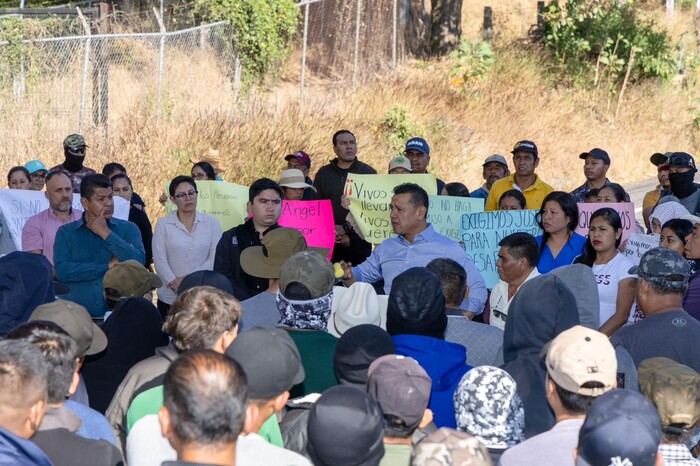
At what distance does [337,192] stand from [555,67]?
17580 millimetres

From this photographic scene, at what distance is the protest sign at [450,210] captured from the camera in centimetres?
932

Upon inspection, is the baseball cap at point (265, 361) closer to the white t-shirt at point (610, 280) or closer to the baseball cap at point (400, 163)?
the white t-shirt at point (610, 280)

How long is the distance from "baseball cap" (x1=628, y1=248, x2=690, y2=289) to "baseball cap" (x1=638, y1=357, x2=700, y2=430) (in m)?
1.39

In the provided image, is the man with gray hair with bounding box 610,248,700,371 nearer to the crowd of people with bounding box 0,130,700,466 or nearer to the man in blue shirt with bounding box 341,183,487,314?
the crowd of people with bounding box 0,130,700,466

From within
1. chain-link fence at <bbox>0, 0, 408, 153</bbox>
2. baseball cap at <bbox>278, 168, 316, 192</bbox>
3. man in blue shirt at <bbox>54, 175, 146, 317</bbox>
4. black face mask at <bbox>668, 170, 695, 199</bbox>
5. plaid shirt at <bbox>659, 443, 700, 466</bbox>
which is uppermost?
chain-link fence at <bbox>0, 0, 408, 153</bbox>

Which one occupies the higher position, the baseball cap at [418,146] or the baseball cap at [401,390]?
the baseball cap at [418,146]

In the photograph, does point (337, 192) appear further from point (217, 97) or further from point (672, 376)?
point (217, 97)

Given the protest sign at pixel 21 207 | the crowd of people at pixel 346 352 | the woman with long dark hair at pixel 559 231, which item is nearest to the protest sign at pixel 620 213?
the crowd of people at pixel 346 352

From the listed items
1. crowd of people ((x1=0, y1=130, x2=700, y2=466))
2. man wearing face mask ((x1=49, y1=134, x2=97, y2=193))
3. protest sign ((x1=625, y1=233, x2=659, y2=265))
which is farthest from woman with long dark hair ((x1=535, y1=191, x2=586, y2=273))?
man wearing face mask ((x1=49, y1=134, x2=97, y2=193))

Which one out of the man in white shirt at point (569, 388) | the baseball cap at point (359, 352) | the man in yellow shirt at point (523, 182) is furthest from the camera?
the man in yellow shirt at point (523, 182)

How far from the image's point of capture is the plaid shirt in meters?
4.12

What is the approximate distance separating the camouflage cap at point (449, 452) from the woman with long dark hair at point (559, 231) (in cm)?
417

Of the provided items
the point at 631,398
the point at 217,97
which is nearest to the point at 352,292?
the point at 631,398

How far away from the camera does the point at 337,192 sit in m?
10.2
